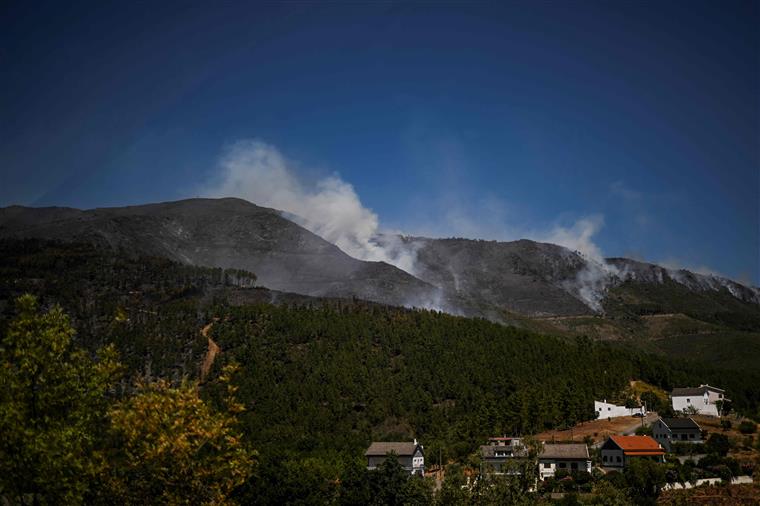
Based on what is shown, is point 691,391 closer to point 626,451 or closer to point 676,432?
point 676,432

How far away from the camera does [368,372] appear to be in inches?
5979

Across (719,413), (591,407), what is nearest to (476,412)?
(591,407)

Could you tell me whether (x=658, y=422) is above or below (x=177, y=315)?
below

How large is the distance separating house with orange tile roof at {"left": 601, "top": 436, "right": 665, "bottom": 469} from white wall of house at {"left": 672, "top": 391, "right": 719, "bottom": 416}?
40.3m

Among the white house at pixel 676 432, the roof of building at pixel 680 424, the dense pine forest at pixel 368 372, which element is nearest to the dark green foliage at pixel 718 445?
the white house at pixel 676 432

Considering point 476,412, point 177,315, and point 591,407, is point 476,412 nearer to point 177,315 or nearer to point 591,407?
point 591,407

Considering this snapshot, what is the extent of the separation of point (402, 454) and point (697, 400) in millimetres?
64551

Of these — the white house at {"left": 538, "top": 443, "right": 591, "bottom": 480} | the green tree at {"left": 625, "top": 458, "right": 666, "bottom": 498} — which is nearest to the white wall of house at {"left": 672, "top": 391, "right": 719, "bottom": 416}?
the white house at {"left": 538, "top": 443, "right": 591, "bottom": 480}

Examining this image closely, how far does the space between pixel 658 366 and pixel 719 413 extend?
24366mm

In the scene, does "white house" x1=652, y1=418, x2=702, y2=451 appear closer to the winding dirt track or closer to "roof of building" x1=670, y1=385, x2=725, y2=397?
"roof of building" x1=670, y1=385, x2=725, y2=397

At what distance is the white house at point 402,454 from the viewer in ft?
332

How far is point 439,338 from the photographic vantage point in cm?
16975

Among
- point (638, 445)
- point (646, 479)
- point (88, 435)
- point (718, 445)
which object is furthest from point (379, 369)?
point (88, 435)

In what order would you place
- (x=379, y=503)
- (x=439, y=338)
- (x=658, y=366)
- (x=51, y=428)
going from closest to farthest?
(x=51, y=428), (x=379, y=503), (x=658, y=366), (x=439, y=338)
